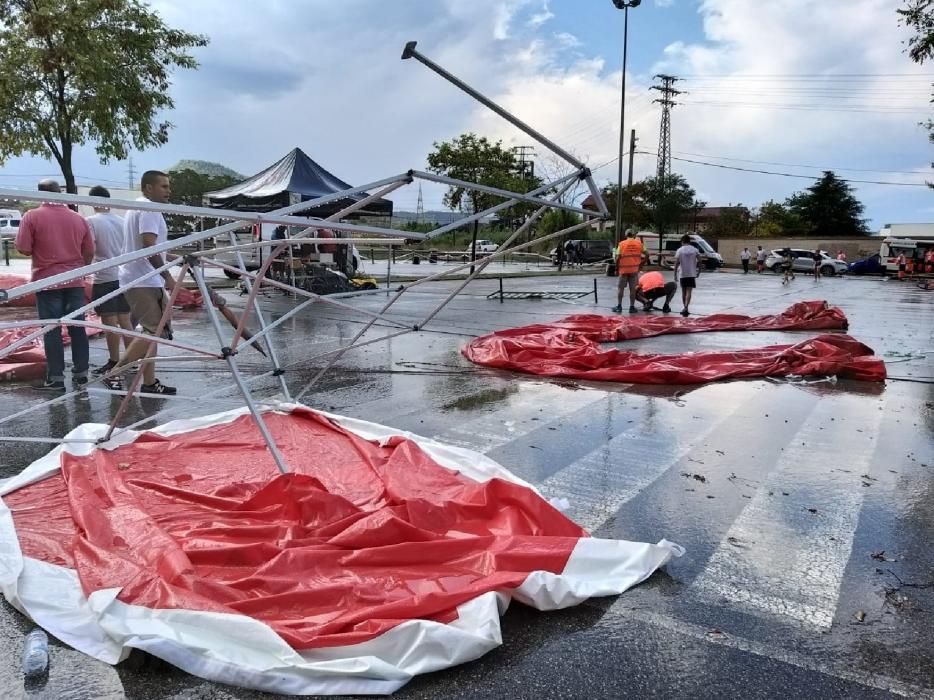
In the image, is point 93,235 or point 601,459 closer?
point 601,459

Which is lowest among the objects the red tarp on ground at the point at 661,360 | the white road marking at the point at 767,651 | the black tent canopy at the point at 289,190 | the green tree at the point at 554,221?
the white road marking at the point at 767,651

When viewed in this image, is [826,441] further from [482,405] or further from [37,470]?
[37,470]

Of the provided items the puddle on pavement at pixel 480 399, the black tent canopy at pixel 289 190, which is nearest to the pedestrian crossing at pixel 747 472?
the puddle on pavement at pixel 480 399

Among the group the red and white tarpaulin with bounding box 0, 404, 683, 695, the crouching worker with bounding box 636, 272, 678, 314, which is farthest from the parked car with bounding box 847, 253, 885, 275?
the red and white tarpaulin with bounding box 0, 404, 683, 695

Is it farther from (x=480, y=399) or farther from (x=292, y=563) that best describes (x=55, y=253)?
(x=292, y=563)

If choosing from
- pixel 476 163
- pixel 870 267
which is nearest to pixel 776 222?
pixel 870 267

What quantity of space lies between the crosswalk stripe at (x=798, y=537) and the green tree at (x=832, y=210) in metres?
66.4

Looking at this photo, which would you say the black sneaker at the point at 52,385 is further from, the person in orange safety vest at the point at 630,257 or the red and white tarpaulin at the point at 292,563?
the person in orange safety vest at the point at 630,257

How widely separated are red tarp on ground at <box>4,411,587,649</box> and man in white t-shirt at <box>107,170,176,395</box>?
80.2 inches

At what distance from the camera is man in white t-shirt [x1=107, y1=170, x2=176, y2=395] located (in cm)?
579

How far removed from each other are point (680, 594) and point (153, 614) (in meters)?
2.22

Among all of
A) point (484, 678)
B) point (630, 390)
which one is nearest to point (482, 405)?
point (630, 390)

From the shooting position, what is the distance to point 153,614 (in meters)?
2.65

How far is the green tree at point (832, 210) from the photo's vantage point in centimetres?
6438
